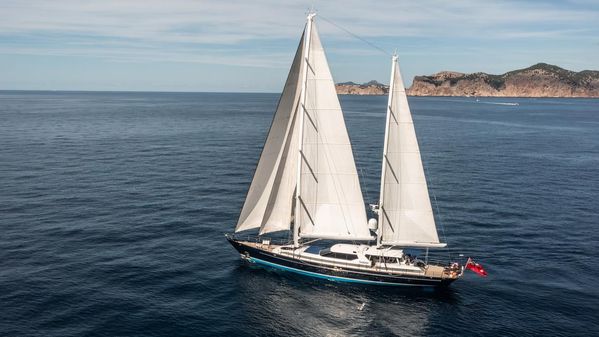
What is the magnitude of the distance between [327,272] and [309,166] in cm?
1134

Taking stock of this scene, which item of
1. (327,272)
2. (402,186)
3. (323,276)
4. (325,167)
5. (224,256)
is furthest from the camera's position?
(224,256)

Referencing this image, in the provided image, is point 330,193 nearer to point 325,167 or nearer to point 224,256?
point 325,167

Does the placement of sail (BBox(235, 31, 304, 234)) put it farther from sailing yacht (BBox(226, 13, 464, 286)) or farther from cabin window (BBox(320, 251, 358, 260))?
cabin window (BBox(320, 251, 358, 260))

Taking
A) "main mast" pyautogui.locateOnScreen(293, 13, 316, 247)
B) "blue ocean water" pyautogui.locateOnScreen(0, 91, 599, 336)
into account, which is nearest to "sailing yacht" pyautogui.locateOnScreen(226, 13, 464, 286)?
"main mast" pyautogui.locateOnScreen(293, 13, 316, 247)

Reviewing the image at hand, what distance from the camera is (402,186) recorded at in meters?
50.7

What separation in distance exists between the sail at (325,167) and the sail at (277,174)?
179 centimetres

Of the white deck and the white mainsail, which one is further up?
the white mainsail

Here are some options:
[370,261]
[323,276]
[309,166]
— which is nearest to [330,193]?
[309,166]

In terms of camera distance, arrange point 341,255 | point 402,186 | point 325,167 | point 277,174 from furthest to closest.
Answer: point 277,174 < point 341,255 < point 325,167 < point 402,186

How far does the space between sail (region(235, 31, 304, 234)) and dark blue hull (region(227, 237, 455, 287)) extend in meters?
2.78

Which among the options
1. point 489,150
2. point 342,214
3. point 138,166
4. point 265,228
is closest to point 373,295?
point 342,214

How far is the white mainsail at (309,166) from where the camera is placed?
159 ft

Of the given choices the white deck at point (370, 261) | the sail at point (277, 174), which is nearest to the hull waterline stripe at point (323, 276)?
the white deck at point (370, 261)

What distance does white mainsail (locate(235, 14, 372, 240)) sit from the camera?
1909 inches
